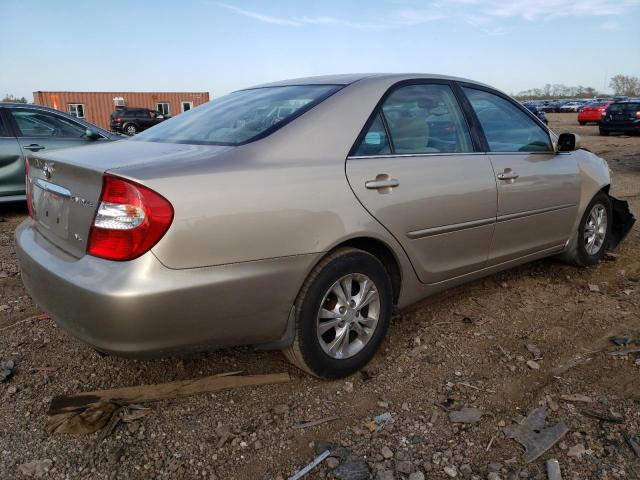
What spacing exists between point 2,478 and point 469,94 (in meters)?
3.21

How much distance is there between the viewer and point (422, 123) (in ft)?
9.87

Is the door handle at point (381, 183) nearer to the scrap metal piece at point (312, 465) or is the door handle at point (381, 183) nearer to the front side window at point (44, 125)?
the scrap metal piece at point (312, 465)

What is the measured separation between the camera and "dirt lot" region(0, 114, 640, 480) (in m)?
2.06

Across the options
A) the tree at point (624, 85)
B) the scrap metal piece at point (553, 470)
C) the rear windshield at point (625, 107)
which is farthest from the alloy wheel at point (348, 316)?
the tree at point (624, 85)

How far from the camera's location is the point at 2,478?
1.98 metres

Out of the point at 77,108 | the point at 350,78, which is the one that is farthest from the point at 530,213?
the point at 77,108

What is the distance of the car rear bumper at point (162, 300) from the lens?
196 cm

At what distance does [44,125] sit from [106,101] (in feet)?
101

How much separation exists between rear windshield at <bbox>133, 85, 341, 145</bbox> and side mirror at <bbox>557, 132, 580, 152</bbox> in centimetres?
199

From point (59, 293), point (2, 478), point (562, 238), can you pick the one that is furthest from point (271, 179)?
point (562, 238)

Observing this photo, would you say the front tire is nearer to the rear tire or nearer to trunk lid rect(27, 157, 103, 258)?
trunk lid rect(27, 157, 103, 258)

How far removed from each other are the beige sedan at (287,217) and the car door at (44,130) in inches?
173

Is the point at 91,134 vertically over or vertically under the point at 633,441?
over

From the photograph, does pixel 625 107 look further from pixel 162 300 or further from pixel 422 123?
pixel 162 300
